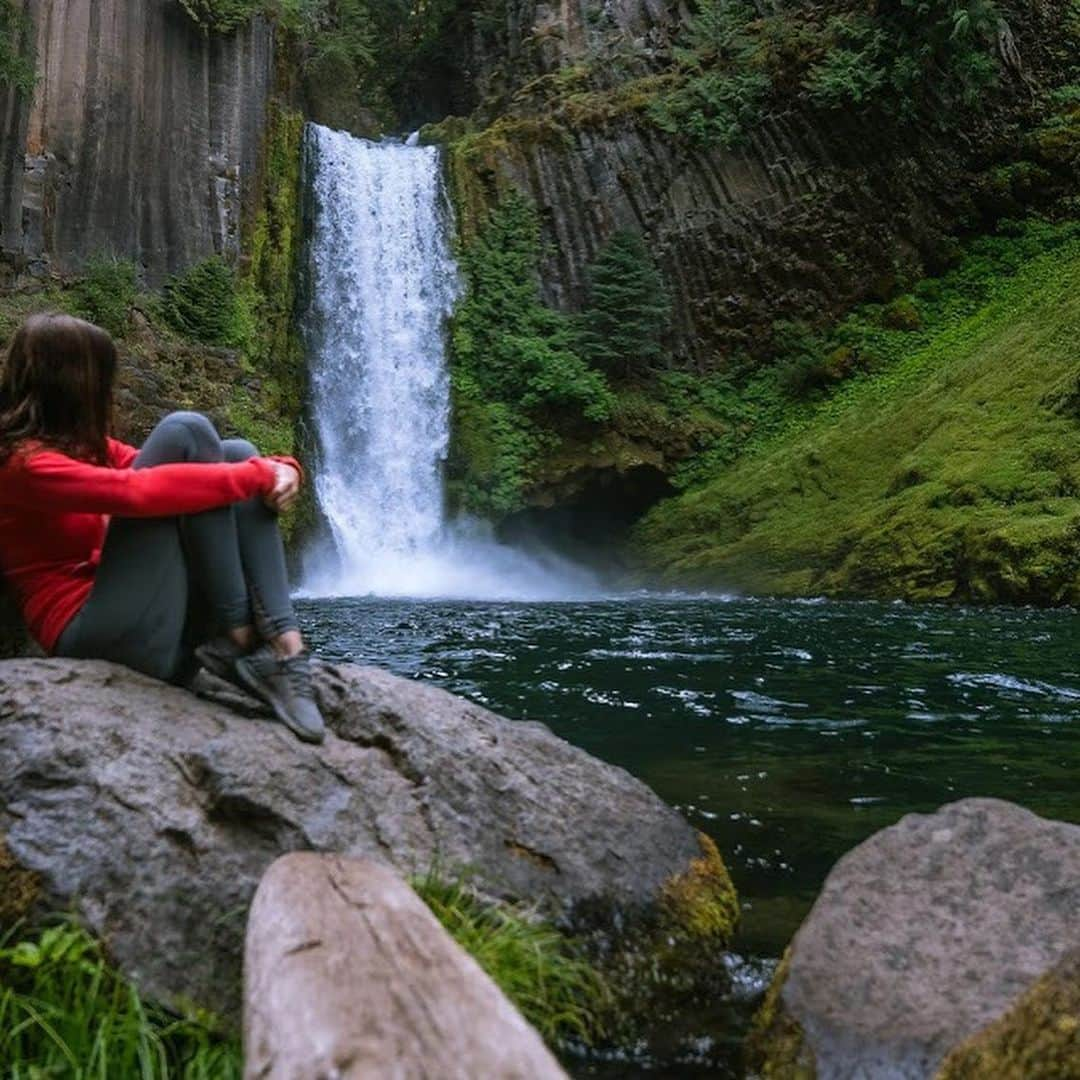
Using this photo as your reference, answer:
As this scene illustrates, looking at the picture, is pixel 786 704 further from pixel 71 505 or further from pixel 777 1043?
pixel 71 505

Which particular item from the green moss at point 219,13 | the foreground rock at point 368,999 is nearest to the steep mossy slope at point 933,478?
the foreground rock at point 368,999

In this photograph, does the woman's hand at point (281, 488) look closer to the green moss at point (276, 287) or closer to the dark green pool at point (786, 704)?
the dark green pool at point (786, 704)

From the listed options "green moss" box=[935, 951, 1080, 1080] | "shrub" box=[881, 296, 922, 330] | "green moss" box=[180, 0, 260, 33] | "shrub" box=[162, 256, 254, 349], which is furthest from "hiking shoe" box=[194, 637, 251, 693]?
"shrub" box=[881, 296, 922, 330]

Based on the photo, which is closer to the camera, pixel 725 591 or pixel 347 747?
pixel 347 747

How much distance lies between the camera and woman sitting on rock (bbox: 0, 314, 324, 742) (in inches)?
123

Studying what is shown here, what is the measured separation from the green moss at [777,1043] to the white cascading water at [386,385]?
17018 mm

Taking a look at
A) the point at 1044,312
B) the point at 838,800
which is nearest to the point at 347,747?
the point at 838,800

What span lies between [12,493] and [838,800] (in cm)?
354

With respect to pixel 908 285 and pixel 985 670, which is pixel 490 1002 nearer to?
pixel 985 670

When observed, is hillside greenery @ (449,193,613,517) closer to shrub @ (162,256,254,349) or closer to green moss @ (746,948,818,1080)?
shrub @ (162,256,254,349)

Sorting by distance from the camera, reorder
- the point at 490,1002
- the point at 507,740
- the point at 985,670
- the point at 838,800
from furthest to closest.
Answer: the point at 985,670 < the point at 838,800 < the point at 507,740 < the point at 490,1002

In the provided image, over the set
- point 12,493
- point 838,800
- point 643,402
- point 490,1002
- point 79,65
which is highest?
point 79,65

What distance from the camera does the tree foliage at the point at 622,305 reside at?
74.8 ft

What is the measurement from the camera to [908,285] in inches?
946
